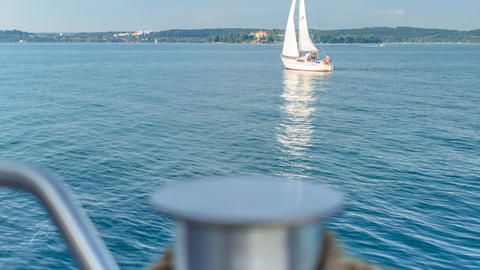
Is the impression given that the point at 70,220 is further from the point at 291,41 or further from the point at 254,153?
the point at 291,41

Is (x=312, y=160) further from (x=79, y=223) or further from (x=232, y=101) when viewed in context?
(x=79, y=223)

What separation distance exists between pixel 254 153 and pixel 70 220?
868 inches

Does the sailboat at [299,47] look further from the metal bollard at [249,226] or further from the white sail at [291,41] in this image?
the metal bollard at [249,226]

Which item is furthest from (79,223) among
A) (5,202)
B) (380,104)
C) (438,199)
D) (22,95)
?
(22,95)

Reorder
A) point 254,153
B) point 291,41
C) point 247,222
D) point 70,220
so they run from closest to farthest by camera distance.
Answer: point 247,222 → point 70,220 → point 254,153 → point 291,41

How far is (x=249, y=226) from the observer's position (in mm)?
669

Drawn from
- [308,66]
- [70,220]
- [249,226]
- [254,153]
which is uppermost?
[249,226]

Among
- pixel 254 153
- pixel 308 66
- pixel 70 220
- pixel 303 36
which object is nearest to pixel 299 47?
pixel 303 36

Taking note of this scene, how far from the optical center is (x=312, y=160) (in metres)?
22.1

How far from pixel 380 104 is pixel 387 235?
23.4 meters

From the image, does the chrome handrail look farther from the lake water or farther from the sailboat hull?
the sailboat hull

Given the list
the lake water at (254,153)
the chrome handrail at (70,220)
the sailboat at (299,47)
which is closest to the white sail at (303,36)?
the sailboat at (299,47)

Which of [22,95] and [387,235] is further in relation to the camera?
[22,95]

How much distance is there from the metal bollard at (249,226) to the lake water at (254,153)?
12 cm
